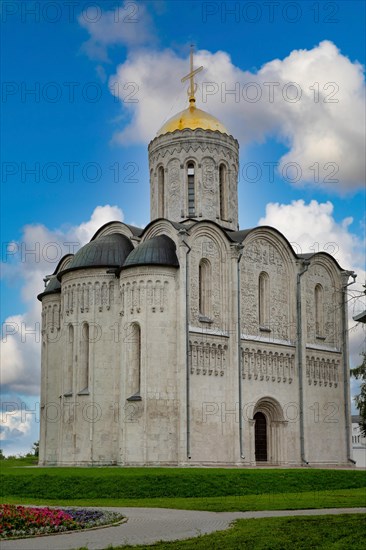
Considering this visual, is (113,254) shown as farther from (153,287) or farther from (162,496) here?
(162,496)

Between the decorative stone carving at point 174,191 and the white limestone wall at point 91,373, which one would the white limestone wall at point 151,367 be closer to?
the white limestone wall at point 91,373

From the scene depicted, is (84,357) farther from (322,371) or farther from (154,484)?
(322,371)

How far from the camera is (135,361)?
30.5 metres

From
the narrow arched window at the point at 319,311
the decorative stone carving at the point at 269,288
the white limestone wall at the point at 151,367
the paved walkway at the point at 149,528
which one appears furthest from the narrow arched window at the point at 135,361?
the paved walkway at the point at 149,528

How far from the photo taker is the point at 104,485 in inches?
874

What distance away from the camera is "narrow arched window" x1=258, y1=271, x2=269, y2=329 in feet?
111

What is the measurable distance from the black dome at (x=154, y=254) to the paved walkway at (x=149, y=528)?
1441 cm

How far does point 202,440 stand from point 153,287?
20.2 ft

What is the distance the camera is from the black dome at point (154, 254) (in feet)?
100.0

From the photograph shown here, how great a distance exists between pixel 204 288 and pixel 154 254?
2.68 meters

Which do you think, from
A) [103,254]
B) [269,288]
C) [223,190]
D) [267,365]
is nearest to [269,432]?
[267,365]

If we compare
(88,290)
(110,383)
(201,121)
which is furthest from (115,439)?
(201,121)

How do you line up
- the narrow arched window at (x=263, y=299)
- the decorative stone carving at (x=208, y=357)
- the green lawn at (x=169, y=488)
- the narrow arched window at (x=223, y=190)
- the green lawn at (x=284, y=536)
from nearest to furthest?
the green lawn at (x=284, y=536) → the green lawn at (x=169, y=488) → the decorative stone carving at (x=208, y=357) → the narrow arched window at (x=263, y=299) → the narrow arched window at (x=223, y=190)

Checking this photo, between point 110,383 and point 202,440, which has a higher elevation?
point 110,383
